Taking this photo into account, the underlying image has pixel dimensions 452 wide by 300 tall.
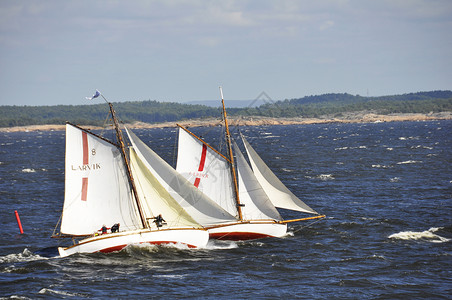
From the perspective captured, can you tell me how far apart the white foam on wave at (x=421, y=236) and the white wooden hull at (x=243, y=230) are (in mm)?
8811

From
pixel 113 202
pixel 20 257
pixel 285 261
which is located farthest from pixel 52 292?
pixel 285 261

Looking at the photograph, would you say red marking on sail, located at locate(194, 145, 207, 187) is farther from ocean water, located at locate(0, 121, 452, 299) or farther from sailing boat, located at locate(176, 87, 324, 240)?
ocean water, located at locate(0, 121, 452, 299)

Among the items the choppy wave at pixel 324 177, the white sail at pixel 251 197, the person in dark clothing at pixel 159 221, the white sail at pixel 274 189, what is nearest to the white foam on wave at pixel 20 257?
the person in dark clothing at pixel 159 221

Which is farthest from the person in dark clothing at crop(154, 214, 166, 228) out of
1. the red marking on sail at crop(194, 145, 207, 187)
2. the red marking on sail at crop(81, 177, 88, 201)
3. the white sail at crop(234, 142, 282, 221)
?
the white sail at crop(234, 142, 282, 221)

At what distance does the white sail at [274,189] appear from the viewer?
42.8 metres

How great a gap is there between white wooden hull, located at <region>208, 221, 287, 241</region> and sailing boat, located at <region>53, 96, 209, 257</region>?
1.93 metres

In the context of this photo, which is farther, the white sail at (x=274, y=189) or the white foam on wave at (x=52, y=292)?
the white sail at (x=274, y=189)

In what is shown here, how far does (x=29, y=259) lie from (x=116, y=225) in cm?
605

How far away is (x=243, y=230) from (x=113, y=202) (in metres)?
9.27

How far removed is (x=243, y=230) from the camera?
4181cm

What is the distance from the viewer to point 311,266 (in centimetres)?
3641

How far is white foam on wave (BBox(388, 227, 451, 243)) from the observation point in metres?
41.8

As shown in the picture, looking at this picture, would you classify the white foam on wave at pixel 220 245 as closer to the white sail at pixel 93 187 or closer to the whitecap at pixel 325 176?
the white sail at pixel 93 187

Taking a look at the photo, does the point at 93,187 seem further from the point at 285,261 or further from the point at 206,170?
the point at 285,261
